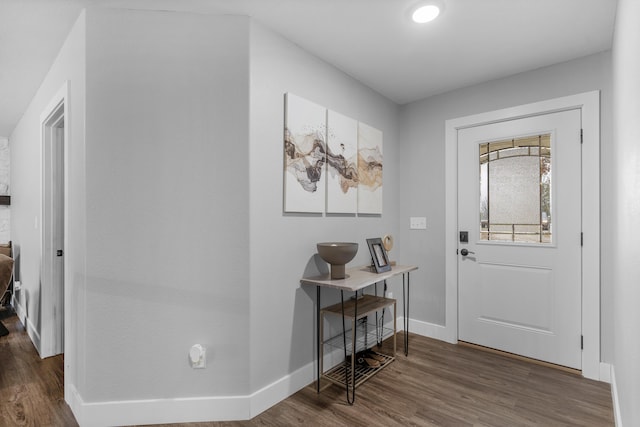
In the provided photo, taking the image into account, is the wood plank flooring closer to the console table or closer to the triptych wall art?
the console table

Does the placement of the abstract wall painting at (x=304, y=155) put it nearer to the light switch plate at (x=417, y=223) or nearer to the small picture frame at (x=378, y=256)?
the small picture frame at (x=378, y=256)

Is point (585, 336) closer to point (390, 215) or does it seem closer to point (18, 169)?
point (390, 215)

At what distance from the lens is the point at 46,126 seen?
2.70m

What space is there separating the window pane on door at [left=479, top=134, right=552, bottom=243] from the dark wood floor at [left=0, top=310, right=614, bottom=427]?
105 centimetres

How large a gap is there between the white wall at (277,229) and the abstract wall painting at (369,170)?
418 mm

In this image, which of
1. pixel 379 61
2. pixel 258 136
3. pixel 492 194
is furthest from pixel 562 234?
pixel 258 136

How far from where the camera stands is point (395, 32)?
7.13 ft

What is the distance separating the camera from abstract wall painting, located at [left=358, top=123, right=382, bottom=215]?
2891 millimetres

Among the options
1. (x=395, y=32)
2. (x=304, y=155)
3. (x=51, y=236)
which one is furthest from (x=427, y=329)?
(x=51, y=236)

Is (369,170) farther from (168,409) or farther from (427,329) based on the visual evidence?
(168,409)

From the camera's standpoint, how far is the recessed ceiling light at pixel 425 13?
1.90 meters

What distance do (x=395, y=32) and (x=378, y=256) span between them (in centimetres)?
156

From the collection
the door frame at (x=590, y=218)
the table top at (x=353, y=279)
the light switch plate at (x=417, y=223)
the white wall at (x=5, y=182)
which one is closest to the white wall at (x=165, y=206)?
the table top at (x=353, y=279)

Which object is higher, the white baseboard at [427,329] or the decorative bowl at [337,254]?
the decorative bowl at [337,254]
